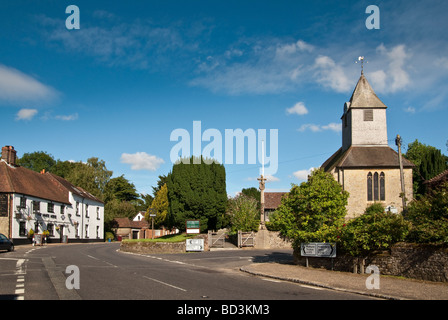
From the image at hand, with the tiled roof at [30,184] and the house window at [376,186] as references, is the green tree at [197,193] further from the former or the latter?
the house window at [376,186]

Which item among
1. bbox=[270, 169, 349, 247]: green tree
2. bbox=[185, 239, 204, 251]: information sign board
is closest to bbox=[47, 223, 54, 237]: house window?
bbox=[185, 239, 204, 251]: information sign board

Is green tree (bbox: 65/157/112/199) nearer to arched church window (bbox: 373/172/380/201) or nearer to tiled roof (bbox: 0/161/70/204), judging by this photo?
tiled roof (bbox: 0/161/70/204)

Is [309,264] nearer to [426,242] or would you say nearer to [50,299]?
[426,242]

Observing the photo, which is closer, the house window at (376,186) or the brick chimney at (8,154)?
the brick chimney at (8,154)

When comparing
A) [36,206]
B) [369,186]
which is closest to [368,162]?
[369,186]

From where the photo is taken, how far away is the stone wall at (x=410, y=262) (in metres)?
13.8

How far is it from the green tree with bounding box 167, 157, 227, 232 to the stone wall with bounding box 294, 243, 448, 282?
24.7m

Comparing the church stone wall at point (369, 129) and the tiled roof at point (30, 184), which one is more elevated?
the church stone wall at point (369, 129)

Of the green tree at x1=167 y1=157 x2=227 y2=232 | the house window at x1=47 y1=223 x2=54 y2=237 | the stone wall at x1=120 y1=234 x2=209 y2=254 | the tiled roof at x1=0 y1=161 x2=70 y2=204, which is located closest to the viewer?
the stone wall at x1=120 y1=234 x2=209 y2=254

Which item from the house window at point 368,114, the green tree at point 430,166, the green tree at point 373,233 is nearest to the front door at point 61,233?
the house window at point 368,114

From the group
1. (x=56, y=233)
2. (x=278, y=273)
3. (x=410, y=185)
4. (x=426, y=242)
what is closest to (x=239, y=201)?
(x=410, y=185)

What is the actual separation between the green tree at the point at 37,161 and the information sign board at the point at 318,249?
2792 inches

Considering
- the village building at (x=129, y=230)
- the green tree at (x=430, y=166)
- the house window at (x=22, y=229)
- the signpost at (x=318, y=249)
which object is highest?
the green tree at (x=430, y=166)

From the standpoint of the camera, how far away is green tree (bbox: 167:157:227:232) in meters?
41.3
